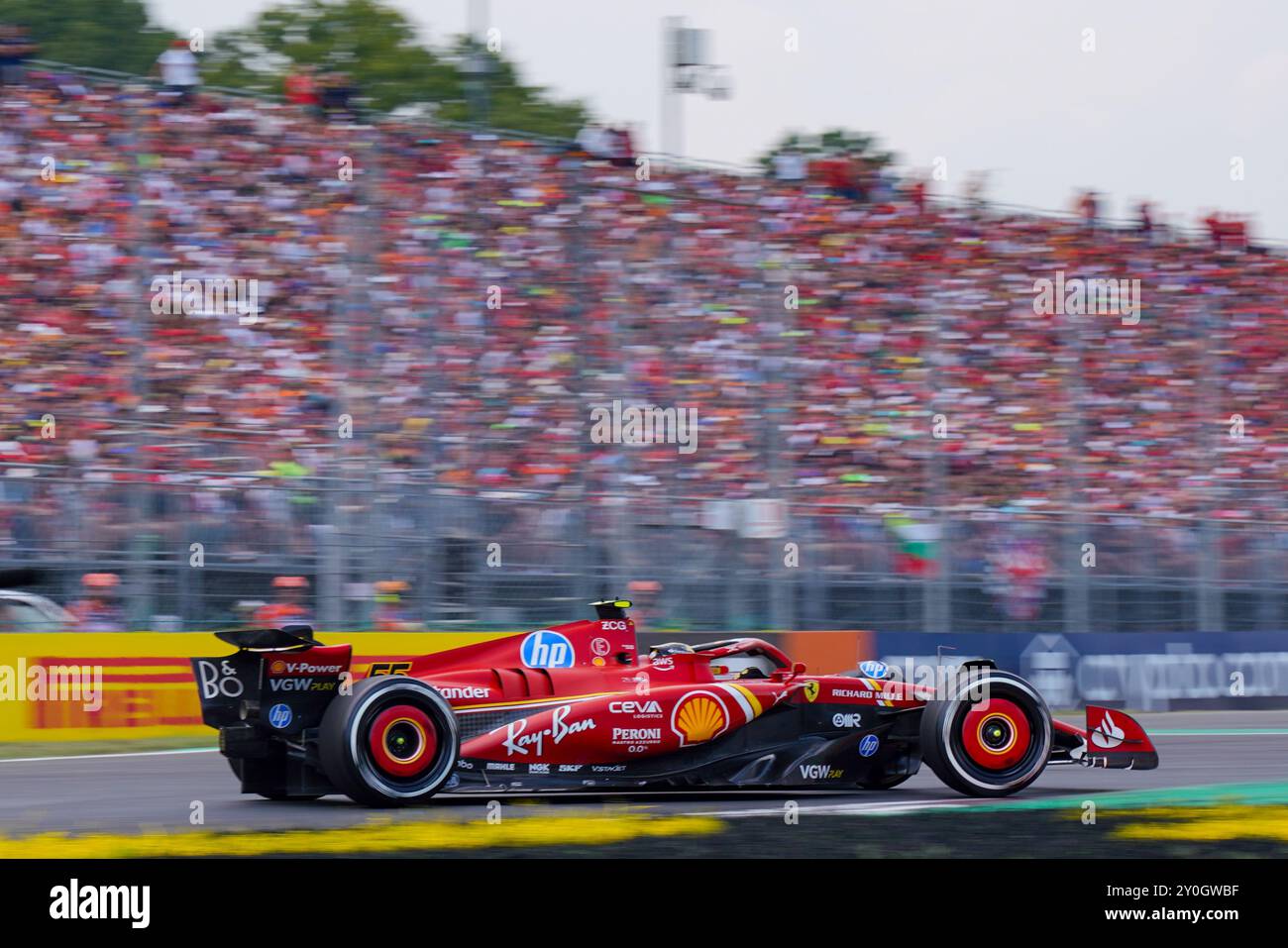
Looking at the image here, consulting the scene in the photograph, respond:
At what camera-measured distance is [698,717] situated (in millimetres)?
9203

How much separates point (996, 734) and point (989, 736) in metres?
0.04

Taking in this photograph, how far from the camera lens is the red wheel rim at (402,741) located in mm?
8453

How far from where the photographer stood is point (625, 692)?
9148mm

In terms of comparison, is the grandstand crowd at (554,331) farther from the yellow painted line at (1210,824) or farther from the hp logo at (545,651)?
the yellow painted line at (1210,824)

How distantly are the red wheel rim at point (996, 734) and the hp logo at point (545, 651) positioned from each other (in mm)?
2175

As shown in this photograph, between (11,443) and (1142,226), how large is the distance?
15.5 meters

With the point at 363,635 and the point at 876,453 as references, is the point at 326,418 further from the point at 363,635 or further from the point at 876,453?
the point at 876,453

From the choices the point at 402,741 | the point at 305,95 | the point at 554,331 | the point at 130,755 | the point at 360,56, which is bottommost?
the point at 130,755
